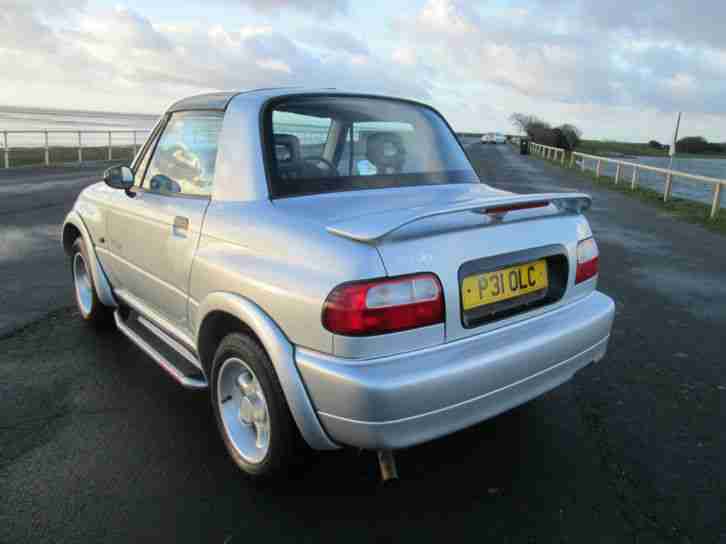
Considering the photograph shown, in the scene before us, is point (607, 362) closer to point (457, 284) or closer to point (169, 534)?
point (457, 284)

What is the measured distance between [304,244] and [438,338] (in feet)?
2.11

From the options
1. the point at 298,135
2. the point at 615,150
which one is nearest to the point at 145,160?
the point at 298,135

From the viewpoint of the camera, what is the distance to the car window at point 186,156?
322 cm

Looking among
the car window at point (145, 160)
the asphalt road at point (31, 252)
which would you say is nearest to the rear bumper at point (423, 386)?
the car window at point (145, 160)

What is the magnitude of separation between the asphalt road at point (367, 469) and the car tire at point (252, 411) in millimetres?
134

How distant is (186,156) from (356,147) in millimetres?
973

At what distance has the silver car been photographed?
7.54 ft

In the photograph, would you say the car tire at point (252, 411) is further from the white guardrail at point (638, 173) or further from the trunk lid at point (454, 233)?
the white guardrail at point (638, 173)

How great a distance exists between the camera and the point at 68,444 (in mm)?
3160

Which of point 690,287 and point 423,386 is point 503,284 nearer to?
point 423,386

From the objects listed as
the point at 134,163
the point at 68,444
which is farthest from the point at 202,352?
the point at 134,163

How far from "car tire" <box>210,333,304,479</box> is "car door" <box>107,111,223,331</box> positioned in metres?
0.52

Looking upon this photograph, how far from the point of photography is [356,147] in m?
3.44

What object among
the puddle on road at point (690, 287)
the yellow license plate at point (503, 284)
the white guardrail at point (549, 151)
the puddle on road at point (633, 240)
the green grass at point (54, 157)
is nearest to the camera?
Answer: the yellow license plate at point (503, 284)
